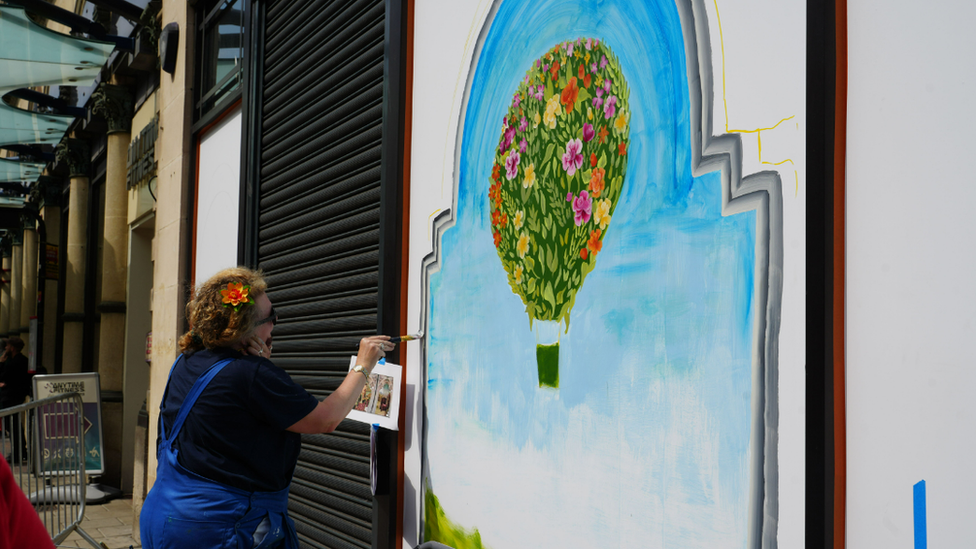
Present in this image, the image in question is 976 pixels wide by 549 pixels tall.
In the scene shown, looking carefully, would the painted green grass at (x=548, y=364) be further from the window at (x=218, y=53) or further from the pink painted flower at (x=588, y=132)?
the window at (x=218, y=53)

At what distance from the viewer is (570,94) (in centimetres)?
229

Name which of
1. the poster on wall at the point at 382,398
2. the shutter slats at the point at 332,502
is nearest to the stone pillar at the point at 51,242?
the shutter slats at the point at 332,502

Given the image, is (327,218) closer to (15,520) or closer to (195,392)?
(195,392)

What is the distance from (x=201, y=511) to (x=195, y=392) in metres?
0.36

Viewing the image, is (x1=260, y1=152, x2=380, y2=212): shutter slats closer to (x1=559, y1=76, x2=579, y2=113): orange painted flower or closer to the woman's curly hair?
the woman's curly hair

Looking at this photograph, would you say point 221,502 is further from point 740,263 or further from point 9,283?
point 9,283

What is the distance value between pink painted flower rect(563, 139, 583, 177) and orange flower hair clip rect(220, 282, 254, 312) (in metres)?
1.17

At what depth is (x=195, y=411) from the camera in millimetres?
2463

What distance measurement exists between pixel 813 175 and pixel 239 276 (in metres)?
1.94

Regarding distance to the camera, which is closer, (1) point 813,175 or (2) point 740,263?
(1) point 813,175

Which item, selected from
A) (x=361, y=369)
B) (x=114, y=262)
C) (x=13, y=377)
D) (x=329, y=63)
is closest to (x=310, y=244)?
(x=329, y=63)

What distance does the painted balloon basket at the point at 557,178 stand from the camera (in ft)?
7.01
